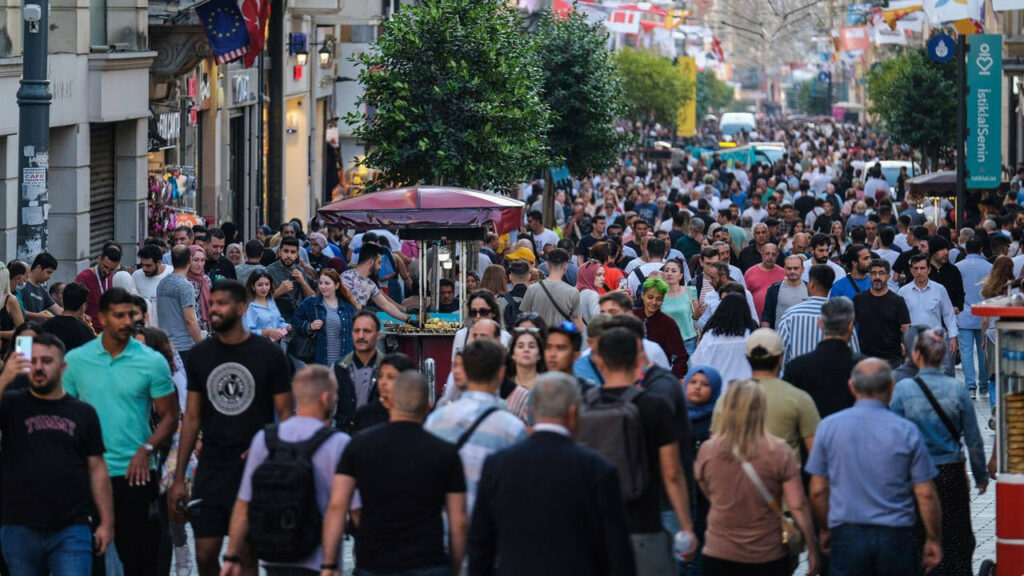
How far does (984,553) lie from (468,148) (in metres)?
14.8

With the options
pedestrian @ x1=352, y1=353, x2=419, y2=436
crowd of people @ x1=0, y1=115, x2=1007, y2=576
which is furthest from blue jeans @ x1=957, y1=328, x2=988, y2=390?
pedestrian @ x1=352, y1=353, x2=419, y2=436

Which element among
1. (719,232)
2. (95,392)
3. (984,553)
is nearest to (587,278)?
(719,232)

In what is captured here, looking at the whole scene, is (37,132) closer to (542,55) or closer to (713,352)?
(713,352)

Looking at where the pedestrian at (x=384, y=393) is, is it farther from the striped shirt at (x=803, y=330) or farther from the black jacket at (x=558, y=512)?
the striped shirt at (x=803, y=330)

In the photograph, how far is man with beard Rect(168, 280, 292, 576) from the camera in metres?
8.79

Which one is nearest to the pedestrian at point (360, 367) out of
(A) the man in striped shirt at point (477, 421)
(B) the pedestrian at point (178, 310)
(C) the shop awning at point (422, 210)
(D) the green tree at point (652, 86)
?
(A) the man in striped shirt at point (477, 421)

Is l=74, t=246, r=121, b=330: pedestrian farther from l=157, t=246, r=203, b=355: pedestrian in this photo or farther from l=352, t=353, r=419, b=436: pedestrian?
l=352, t=353, r=419, b=436: pedestrian

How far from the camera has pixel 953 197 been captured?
30.7 meters

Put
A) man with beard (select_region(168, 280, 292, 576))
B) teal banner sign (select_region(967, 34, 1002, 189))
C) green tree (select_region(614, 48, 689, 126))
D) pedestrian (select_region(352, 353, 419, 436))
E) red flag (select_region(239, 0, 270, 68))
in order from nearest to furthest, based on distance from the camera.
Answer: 1. man with beard (select_region(168, 280, 292, 576))
2. pedestrian (select_region(352, 353, 419, 436))
3. red flag (select_region(239, 0, 270, 68))
4. teal banner sign (select_region(967, 34, 1002, 189))
5. green tree (select_region(614, 48, 689, 126))

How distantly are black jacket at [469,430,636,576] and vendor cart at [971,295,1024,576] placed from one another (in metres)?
3.51

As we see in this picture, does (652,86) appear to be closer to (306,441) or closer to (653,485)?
(653,485)

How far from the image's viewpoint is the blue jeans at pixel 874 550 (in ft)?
27.0

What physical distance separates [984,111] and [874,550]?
20.0 metres

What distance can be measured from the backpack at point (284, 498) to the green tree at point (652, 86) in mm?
67888
